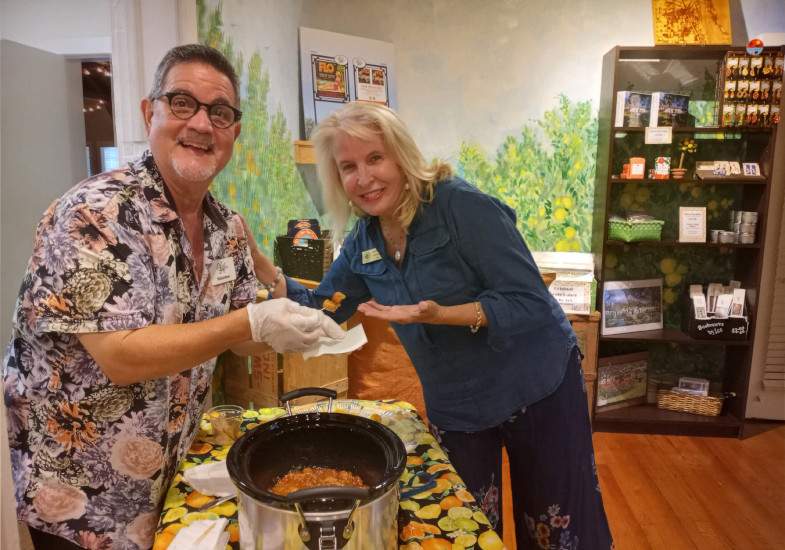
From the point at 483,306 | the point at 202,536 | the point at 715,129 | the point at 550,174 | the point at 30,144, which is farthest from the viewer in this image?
the point at 550,174

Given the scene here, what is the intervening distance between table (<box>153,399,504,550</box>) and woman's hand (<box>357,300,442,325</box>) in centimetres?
27

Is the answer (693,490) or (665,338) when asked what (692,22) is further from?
(693,490)

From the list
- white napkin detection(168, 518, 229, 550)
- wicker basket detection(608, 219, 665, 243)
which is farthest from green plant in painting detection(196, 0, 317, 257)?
wicker basket detection(608, 219, 665, 243)

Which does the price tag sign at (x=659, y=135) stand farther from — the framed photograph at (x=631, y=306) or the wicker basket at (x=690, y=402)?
the wicker basket at (x=690, y=402)

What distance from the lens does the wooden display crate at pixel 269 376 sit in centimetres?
255

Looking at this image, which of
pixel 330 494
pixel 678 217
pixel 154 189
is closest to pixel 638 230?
pixel 678 217

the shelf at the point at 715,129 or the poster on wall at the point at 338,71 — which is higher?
the poster on wall at the point at 338,71

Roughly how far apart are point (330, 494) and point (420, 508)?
1.06 feet

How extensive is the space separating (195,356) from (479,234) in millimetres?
762

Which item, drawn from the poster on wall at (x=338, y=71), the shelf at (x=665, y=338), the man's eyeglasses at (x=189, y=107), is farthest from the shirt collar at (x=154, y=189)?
the shelf at (x=665, y=338)

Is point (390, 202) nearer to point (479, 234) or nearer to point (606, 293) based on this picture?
point (479, 234)

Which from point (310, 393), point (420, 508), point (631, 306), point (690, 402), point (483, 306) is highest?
point (483, 306)

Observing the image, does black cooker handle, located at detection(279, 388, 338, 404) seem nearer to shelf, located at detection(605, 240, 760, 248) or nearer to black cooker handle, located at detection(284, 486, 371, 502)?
black cooker handle, located at detection(284, 486, 371, 502)

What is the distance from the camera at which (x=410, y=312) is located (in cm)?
133
